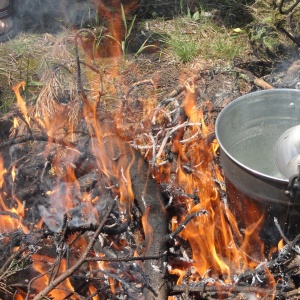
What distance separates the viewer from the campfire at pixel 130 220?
2.46m

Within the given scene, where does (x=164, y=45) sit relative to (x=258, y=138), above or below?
below

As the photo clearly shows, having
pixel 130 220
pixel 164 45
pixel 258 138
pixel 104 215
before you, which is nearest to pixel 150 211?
pixel 130 220

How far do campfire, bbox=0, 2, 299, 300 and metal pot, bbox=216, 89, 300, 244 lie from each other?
0.15 m

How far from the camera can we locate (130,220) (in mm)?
2820

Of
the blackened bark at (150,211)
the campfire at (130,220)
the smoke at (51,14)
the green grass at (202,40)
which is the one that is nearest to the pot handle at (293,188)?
the campfire at (130,220)

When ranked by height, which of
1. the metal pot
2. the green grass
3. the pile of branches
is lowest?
the green grass

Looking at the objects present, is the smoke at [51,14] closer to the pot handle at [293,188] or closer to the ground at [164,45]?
the ground at [164,45]

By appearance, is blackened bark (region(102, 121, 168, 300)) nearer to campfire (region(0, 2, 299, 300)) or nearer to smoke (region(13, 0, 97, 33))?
campfire (region(0, 2, 299, 300))

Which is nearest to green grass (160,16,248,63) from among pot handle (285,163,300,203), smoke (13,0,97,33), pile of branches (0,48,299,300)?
smoke (13,0,97,33)

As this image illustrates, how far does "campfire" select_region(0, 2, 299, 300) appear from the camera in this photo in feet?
8.06

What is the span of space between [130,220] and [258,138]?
35.0 inches

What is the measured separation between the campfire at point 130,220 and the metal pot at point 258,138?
0.15 meters

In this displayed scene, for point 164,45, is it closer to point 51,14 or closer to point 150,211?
point 51,14

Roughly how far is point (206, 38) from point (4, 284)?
351 cm
